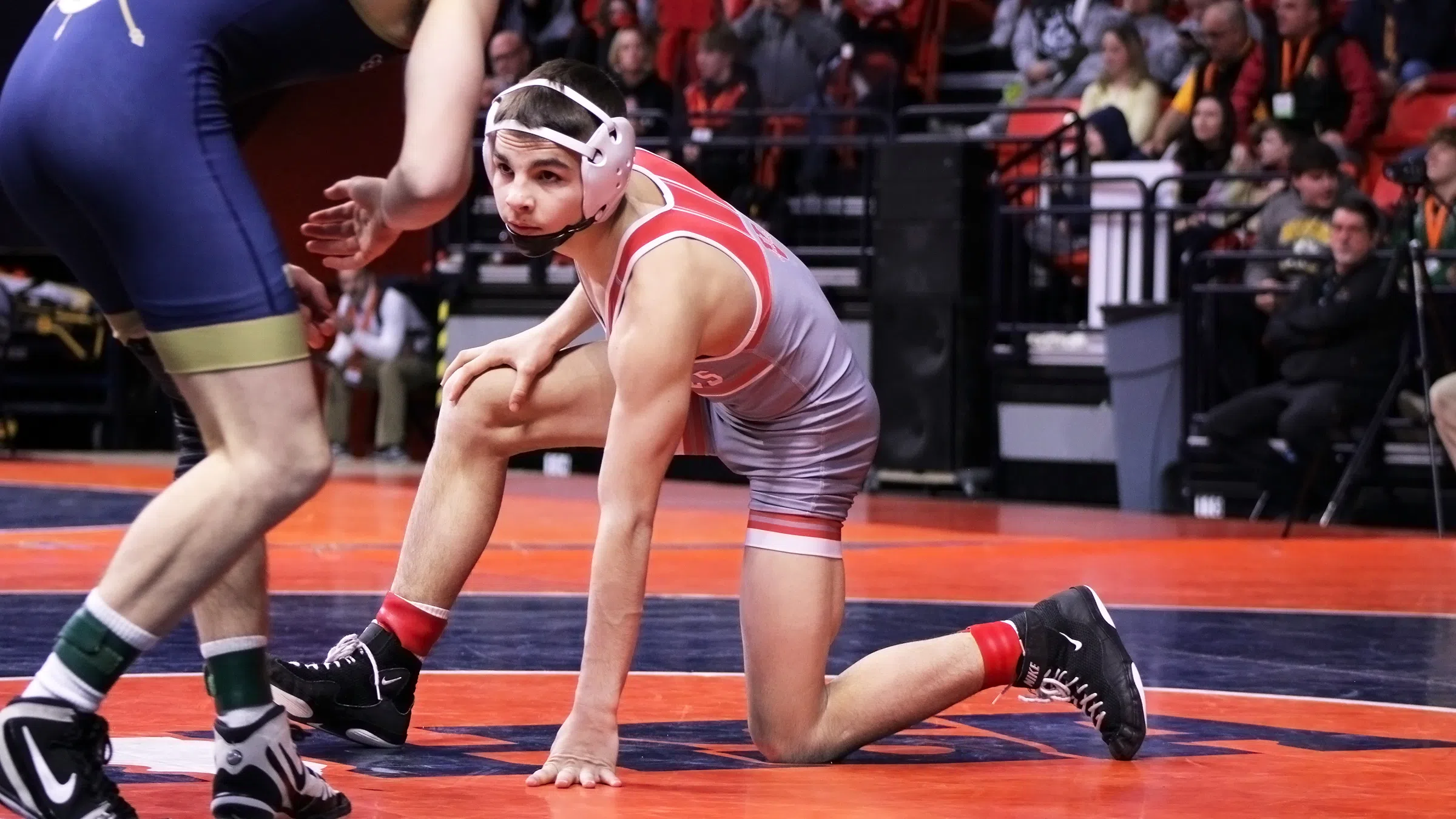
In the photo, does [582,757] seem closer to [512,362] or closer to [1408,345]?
[512,362]

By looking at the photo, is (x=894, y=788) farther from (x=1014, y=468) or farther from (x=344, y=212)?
(x=1014, y=468)

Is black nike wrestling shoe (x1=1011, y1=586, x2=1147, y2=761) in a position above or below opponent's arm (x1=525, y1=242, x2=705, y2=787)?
below

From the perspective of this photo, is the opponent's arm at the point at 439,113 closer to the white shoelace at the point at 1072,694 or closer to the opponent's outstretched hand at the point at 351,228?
the opponent's outstretched hand at the point at 351,228

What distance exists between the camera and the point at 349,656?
3527 mm

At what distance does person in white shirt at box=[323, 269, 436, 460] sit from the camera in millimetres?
12164

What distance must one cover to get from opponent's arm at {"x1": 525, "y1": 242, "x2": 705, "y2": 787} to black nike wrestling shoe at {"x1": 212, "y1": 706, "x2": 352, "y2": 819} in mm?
511

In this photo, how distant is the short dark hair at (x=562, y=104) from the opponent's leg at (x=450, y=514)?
60 centimetres

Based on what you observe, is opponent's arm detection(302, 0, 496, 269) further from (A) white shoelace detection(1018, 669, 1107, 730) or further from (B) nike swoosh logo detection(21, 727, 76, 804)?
(A) white shoelace detection(1018, 669, 1107, 730)

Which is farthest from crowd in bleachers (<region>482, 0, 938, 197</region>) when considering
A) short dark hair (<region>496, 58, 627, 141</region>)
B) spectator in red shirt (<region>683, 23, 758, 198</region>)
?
short dark hair (<region>496, 58, 627, 141</region>)

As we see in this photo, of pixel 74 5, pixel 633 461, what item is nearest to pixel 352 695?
pixel 633 461

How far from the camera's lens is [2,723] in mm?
2561

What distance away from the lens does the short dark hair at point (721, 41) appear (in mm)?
11266

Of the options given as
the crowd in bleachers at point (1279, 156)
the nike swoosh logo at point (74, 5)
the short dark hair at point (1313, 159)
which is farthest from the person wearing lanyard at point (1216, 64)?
the nike swoosh logo at point (74, 5)

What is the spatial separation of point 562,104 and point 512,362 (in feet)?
2.15
